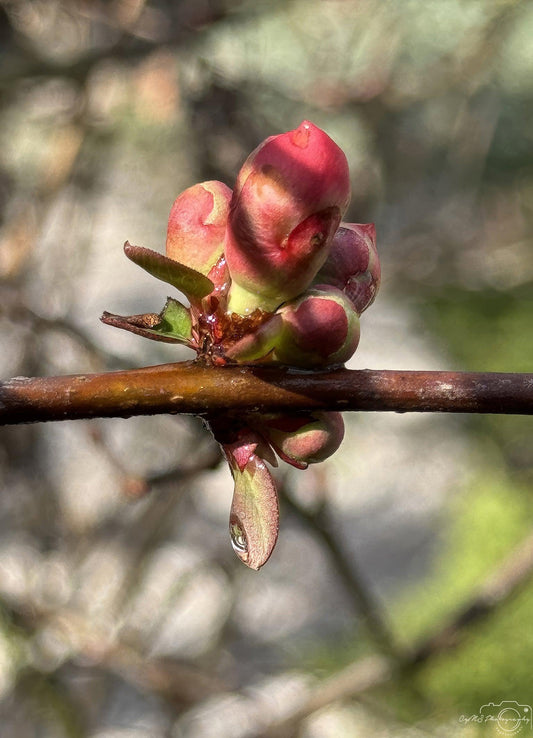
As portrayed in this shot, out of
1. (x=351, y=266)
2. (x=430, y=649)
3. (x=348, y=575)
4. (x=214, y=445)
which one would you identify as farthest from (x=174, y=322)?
(x=430, y=649)

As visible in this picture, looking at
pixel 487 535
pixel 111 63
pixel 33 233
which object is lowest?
pixel 487 535

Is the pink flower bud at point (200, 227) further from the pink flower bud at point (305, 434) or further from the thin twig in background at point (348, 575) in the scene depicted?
the thin twig in background at point (348, 575)

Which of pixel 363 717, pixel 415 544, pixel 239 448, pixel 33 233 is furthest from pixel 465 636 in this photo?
pixel 415 544

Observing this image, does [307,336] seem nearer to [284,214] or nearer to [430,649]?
[284,214]

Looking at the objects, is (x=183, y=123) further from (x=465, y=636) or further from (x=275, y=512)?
(x=275, y=512)

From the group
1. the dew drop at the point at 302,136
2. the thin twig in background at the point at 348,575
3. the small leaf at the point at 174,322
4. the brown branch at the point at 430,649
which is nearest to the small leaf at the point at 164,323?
the small leaf at the point at 174,322
